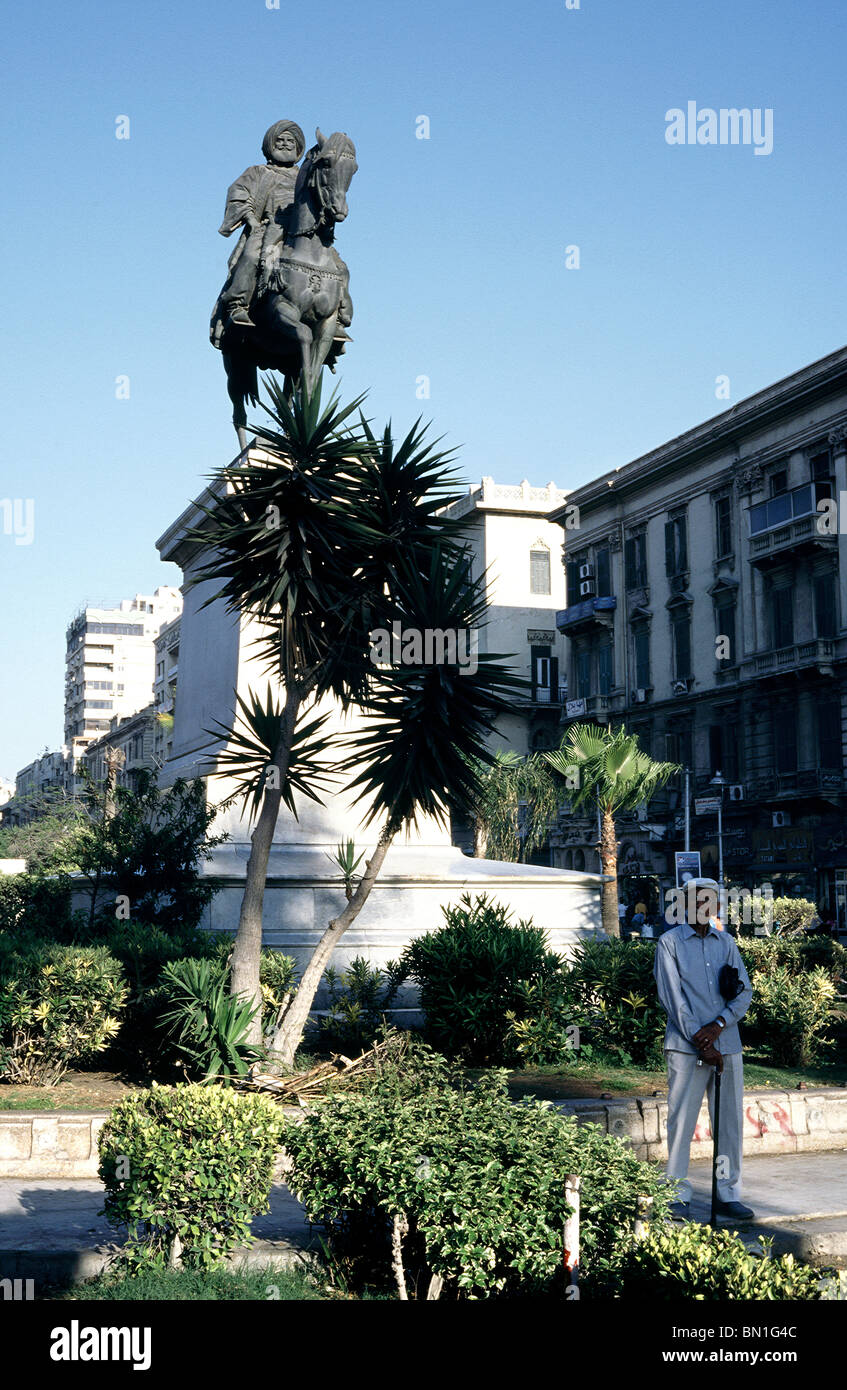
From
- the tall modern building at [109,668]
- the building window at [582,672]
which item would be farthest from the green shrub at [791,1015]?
the tall modern building at [109,668]

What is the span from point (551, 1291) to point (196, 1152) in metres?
1.70

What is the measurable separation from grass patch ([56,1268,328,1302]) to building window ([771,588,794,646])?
4547 cm

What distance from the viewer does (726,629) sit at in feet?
175

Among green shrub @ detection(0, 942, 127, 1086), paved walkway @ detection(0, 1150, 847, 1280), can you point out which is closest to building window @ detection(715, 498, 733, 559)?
green shrub @ detection(0, 942, 127, 1086)

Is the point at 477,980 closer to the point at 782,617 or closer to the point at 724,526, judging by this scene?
the point at 782,617

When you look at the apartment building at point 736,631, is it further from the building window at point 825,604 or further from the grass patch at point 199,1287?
the grass patch at point 199,1287

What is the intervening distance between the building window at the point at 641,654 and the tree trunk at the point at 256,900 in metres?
49.6

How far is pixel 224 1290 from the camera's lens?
18.2 feet

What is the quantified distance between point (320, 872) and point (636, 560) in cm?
4839

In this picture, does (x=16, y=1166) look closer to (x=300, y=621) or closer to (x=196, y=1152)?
(x=196, y=1152)

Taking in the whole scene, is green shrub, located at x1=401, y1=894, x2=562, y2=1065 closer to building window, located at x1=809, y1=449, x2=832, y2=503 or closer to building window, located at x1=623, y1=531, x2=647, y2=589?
building window, located at x1=809, y1=449, x2=832, y2=503

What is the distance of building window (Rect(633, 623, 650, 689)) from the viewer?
59.2 m

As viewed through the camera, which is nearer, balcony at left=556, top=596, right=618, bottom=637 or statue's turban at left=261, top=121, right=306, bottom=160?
statue's turban at left=261, top=121, right=306, bottom=160

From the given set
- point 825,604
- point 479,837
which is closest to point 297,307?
point 479,837
